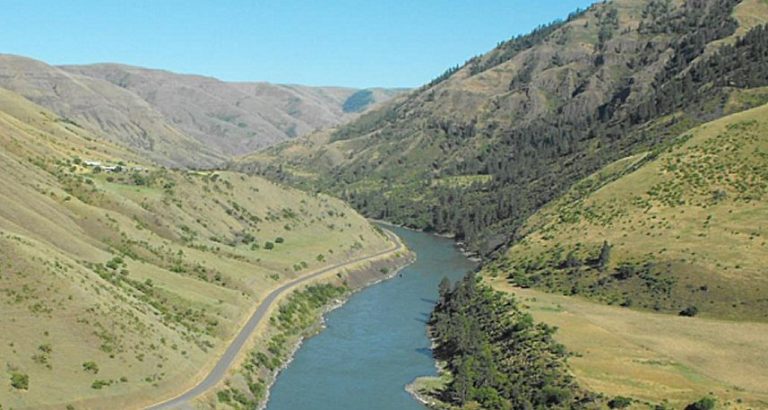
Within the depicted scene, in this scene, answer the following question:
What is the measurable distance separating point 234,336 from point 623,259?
70.2 meters

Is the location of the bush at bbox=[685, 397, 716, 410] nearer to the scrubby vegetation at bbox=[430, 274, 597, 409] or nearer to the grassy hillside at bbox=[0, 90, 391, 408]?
the scrubby vegetation at bbox=[430, 274, 597, 409]

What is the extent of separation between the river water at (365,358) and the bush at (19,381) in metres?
26.5

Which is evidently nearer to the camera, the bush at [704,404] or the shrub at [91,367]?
the shrub at [91,367]

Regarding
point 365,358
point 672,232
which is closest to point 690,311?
point 672,232

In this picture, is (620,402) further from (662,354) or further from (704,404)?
(662,354)

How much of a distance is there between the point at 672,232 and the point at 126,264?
3654 inches

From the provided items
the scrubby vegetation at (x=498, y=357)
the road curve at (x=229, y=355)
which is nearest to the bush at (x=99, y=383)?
the road curve at (x=229, y=355)

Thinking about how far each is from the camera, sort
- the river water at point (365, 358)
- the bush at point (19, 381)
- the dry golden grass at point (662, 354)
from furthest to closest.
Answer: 1. the river water at point (365, 358)
2. the dry golden grass at point (662, 354)
3. the bush at point (19, 381)

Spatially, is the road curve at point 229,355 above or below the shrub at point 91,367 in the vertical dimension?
below

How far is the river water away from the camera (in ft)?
283

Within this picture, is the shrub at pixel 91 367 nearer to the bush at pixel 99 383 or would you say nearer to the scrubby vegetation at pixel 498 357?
the bush at pixel 99 383

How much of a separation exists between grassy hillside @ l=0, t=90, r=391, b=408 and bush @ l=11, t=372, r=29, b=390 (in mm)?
169

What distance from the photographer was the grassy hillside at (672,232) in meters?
116

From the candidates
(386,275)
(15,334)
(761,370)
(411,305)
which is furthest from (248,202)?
(761,370)
